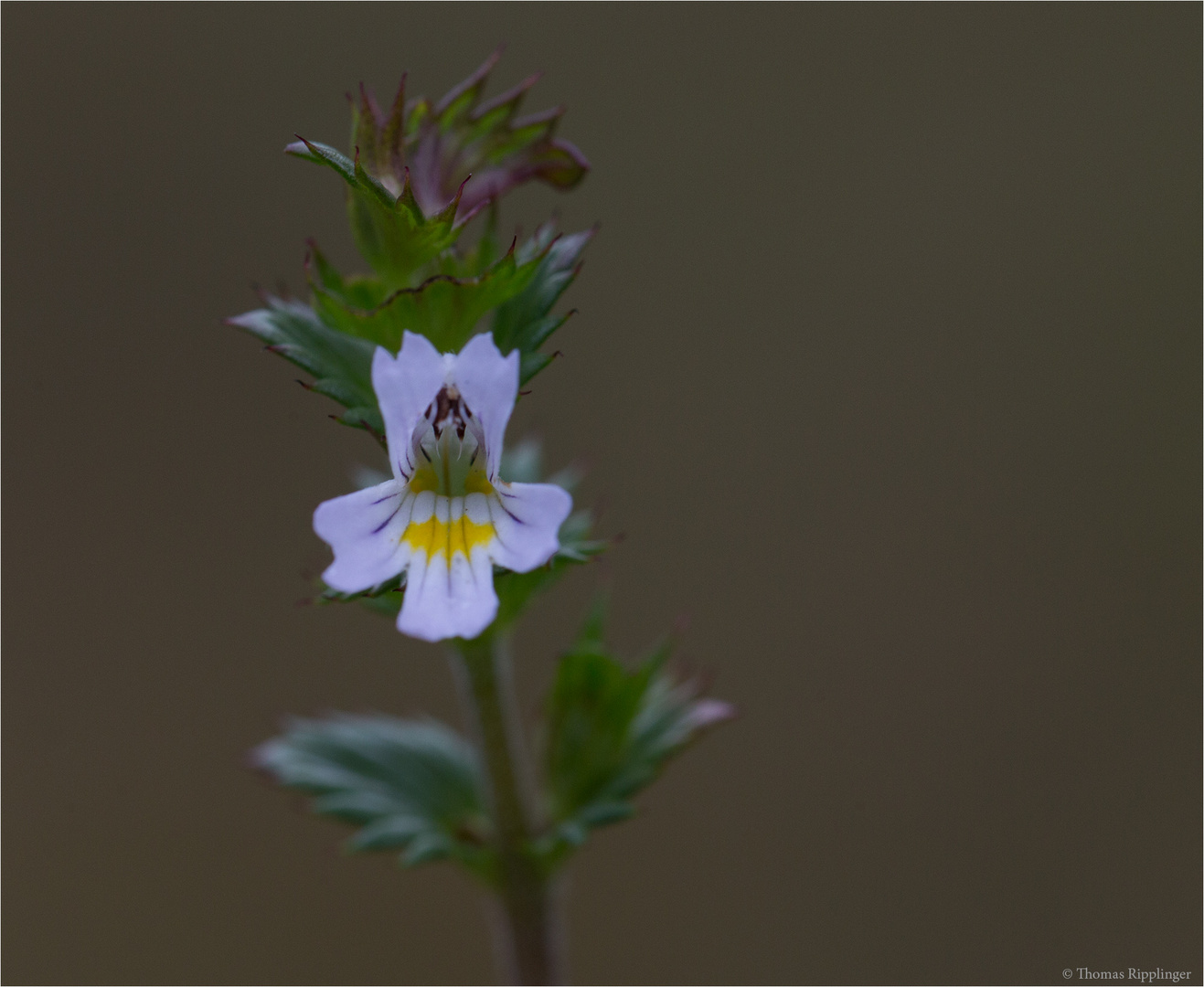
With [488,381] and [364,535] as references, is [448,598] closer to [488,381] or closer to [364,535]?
[364,535]

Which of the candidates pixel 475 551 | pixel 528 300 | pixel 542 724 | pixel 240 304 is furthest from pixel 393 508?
pixel 240 304

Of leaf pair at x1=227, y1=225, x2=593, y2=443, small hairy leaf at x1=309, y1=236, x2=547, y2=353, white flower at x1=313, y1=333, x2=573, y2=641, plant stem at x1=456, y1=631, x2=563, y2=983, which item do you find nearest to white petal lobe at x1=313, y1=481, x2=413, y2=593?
white flower at x1=313, y1=333, x2=573, y2=641

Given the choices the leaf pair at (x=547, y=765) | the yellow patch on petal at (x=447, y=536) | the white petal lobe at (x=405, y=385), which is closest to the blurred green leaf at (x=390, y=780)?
the leaf pair at (x=547, y=765)

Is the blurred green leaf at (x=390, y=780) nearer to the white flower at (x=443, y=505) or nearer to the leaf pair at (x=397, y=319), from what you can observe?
the white flower at (x=443, y=505)

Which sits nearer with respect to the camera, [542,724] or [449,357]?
[449,357]

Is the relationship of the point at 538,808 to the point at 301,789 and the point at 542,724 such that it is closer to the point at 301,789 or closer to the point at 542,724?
the point at 542,724

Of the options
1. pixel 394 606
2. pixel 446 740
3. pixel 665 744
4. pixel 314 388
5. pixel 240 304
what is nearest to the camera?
pixel 314 388
